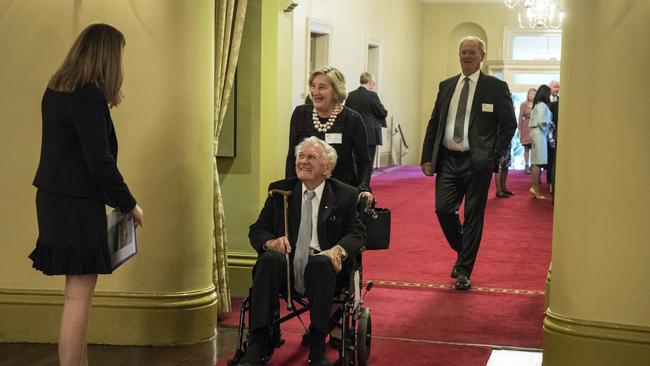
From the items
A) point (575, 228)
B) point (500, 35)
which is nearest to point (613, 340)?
point (575, 228)

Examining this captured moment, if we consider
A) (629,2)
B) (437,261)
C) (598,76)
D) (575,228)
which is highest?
(629,2)

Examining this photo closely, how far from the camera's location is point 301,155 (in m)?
4.52

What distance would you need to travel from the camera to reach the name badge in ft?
16.4

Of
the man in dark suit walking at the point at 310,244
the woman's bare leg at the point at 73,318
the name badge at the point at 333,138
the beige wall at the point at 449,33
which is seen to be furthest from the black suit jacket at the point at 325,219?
the beige wall at the point at 449,33

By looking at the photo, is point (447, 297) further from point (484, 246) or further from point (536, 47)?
point (536, 47)

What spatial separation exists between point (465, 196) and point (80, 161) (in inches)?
133

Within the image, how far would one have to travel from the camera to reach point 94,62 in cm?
373

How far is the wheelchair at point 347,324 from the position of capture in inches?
167

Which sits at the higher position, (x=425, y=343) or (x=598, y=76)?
(x=598, y=76)

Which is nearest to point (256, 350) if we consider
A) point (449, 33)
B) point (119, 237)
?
point (119, 237)

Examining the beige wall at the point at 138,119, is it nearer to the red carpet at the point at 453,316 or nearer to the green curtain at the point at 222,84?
the green curtain at the point at 222,84

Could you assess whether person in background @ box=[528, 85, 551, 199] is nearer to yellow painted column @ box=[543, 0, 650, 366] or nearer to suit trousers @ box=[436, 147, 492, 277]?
suit trousers @ box=[436, 147, 492, 277]

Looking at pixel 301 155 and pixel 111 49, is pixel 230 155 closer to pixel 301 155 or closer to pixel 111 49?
pixel 301 155

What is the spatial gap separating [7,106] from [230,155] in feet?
5.33
